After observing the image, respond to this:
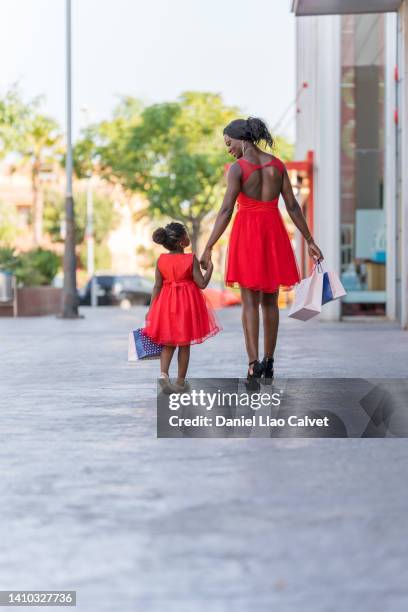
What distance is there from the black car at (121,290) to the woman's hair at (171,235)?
3738 cm

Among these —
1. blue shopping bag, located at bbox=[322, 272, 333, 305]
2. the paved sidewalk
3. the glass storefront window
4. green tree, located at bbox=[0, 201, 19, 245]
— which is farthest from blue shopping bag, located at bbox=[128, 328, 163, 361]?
green tree, located at bbox=[0, 201, 19, 245]

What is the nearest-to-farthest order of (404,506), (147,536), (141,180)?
(147,536)
(404,506)
(141,180)

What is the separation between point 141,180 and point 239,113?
4533 mm

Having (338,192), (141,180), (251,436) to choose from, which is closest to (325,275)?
(251,436)

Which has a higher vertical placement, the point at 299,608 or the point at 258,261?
the point at 258,261

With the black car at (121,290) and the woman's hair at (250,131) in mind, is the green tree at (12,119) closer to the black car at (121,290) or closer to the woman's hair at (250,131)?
the black car at (121,290)

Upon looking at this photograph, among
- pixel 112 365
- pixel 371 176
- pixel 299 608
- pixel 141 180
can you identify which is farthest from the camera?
pixel 141 180

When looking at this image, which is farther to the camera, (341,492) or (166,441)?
(166,441)

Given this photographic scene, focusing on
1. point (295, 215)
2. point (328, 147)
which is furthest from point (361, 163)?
point (295, 215)

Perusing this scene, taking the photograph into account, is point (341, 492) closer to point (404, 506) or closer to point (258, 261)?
point (404, 506)

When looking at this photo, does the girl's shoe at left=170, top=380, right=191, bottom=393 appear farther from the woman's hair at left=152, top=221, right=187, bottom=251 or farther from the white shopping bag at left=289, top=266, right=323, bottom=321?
the white shopping bag at left=289, top=266, right=323, bottom=321

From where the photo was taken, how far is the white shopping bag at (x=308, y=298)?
8.25 metres

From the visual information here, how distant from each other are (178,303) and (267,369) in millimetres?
823

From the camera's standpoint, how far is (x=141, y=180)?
4678cm
